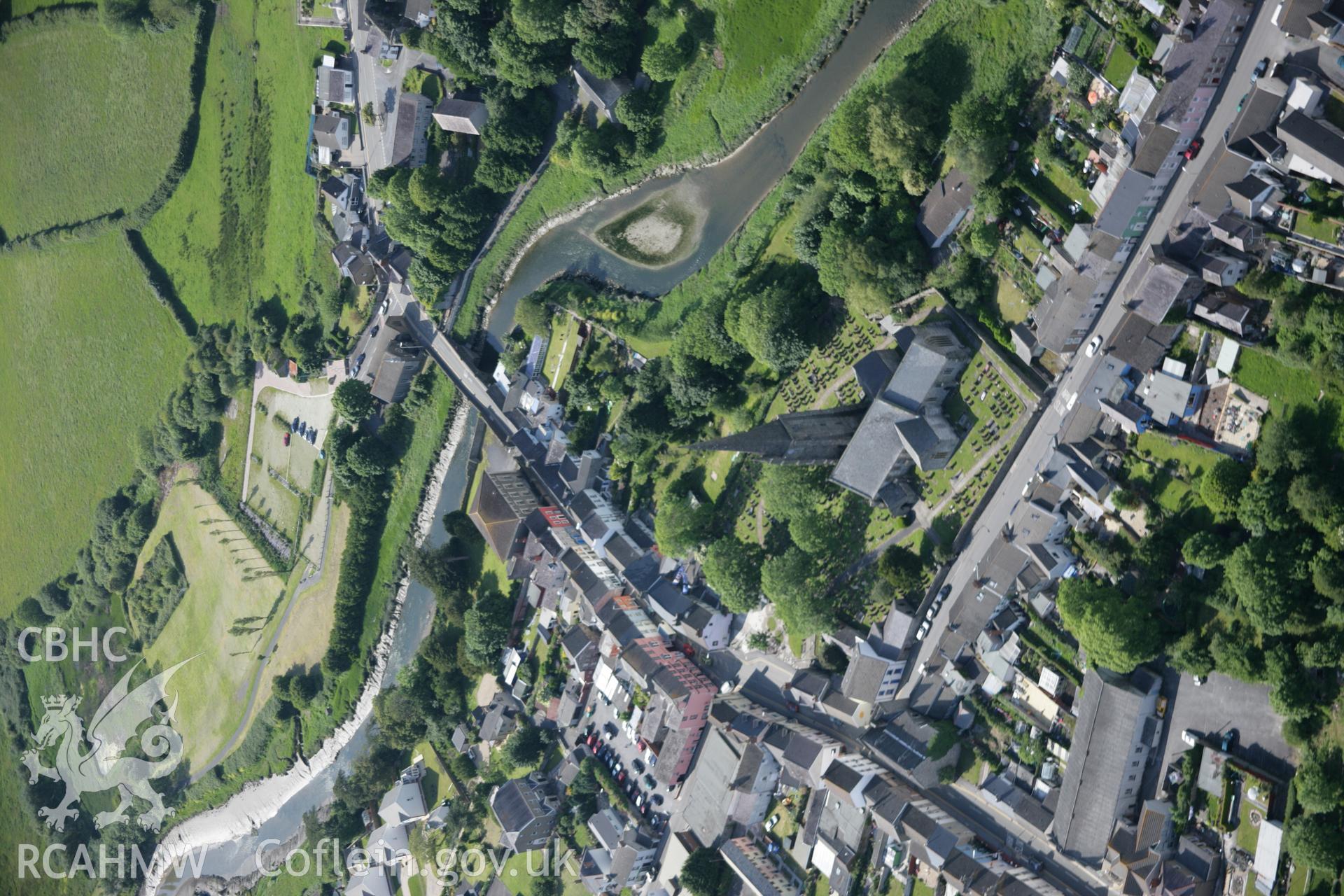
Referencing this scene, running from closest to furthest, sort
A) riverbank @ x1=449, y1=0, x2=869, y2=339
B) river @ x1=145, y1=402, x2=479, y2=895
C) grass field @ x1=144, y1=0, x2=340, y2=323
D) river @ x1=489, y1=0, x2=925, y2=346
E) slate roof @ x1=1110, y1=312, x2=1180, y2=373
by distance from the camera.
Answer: slate roof @ x1=1110, y1=312, x2=1180, y2=373, river @ x1=489, y1=0, x2=925, y2=346, riverbank @ x1=449, y1=0, x2=869, y2=339, river @ x1=145, y1=402, x2=479, y2=895, grass field @ x1=144, y1=0, x2=340, y2=323

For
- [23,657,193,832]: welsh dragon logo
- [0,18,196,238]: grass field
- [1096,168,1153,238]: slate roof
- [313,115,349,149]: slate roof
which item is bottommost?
[23,657,193,832]: welsh dragon logo

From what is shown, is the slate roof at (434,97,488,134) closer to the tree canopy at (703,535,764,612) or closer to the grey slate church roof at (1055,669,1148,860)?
the tree canopy at (703,535,764,612)

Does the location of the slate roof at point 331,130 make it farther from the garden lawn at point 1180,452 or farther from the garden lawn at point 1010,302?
the garden lawn at point 1180,452

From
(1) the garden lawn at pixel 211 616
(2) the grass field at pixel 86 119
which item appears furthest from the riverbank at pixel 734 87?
(2) the grass field at pixel 86 119

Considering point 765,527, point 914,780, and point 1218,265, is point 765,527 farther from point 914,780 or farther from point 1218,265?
point 1218,265

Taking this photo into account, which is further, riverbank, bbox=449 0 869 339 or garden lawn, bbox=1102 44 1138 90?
riverbank, bbox=449 0 869 339

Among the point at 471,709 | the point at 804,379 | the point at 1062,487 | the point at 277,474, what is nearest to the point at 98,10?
the point at 277,474

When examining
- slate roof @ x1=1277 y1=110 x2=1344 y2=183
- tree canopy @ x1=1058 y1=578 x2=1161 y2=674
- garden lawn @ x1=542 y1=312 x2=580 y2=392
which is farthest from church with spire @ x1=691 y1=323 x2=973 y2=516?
garden lawn @ x1=542 y1=312 x2=580 y2=392
